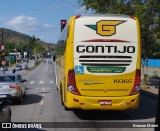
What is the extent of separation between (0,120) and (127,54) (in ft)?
18.6

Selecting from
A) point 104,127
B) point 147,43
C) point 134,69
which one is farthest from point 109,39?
point 147,43

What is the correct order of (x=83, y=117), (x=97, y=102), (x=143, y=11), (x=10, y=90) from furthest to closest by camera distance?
1. (x=143, y=11)
2. (x=10, y=90)
3. (x=83, y=117)
4. (x=97, y=102)

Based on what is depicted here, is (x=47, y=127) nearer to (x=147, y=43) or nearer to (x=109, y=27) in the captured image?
(x=109, y=27)

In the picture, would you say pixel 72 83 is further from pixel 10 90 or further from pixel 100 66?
pixel 10 90

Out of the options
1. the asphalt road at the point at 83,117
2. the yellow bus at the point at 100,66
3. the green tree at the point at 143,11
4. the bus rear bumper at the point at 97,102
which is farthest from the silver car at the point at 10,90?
the green tree at the point at 143,11

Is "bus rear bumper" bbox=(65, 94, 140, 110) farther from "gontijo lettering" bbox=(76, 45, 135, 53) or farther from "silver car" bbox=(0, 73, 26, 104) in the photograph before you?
"silver car" bbox=(0, 73, 26, 104)

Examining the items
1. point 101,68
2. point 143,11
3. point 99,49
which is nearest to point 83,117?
point 101,68

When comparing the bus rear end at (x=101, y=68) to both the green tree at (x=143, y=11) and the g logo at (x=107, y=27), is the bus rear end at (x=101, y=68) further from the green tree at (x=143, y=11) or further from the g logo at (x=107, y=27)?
the green tree at (x=143, y=11)

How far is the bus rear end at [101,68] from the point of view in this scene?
12648 mm

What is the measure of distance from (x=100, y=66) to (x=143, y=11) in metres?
12.8

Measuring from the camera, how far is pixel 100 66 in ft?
41.8

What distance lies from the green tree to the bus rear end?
12.1m

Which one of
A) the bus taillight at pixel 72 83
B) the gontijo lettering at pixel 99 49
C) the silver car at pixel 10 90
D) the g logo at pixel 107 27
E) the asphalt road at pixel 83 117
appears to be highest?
the g logo at pixel 107 27

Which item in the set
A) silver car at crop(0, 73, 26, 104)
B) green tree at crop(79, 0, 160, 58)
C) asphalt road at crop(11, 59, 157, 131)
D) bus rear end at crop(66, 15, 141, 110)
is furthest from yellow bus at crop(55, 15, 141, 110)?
green tree at crop(79, 0, 160, 58)
